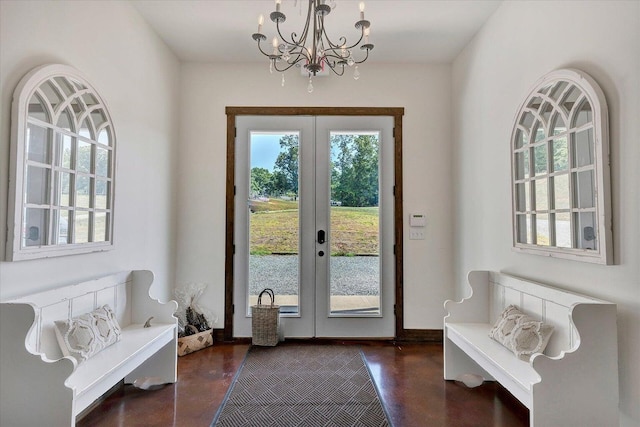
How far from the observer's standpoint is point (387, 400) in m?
2.30

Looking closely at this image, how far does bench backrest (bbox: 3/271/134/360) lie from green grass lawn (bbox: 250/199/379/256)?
1282 mm

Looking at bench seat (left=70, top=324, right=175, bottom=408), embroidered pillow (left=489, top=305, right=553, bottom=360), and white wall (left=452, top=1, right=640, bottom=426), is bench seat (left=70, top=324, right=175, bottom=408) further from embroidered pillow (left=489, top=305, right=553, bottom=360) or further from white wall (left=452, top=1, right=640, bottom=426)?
white wall (left=452, top=1, right=640, bottom=426)

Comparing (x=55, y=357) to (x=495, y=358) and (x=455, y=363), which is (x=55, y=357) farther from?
(x=455, y=363)

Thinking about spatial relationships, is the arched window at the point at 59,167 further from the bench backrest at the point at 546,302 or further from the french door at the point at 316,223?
the bench backrest at the point at 546,302

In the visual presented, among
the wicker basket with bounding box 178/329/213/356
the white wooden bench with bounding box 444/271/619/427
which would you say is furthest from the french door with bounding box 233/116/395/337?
the white wooden bench with bounding box 444/271/619/427

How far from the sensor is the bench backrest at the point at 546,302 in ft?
5.76

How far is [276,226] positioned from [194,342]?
4.24ft

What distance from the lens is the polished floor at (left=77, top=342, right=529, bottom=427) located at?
2.06m

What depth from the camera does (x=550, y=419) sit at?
1.56 meters

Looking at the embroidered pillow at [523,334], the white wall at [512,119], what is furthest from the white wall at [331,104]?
the embroidered pillow at [523,334]

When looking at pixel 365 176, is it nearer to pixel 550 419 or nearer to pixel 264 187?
pixel 264 187

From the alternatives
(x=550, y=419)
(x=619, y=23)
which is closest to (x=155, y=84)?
(x=619, y=23)

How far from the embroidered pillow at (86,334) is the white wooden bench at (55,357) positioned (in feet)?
0.12

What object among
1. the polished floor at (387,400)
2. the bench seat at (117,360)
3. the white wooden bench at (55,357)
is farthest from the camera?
the polished floor at (387,400)
